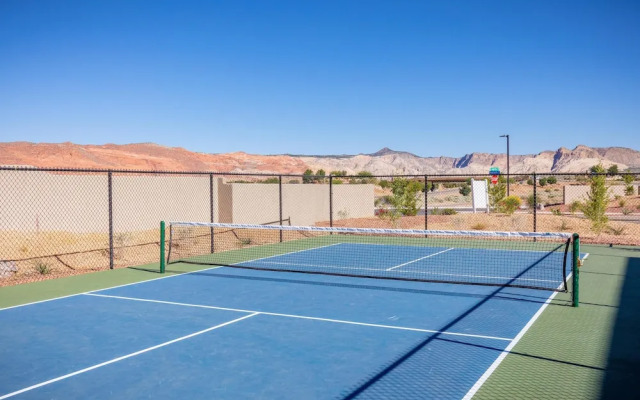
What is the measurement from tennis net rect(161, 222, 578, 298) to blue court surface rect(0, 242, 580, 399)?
123 centimetres

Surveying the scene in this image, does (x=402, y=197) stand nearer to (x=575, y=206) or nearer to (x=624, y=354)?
(x=575, y=206)

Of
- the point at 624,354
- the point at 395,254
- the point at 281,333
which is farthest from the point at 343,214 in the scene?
the point at 624,354

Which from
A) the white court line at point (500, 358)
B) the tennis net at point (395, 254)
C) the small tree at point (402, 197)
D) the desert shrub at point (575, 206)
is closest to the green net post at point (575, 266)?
the tennis net at point (395, 254)

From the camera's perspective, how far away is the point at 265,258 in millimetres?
16859

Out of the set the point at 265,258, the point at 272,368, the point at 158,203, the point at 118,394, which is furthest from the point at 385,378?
the point at 158,203

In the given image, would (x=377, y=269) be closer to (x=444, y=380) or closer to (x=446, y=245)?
(x=446, y=245)

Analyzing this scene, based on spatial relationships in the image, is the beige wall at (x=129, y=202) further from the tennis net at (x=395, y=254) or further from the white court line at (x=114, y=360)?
the white court line at (x=114, y=360)

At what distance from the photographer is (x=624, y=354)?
23.7 ft

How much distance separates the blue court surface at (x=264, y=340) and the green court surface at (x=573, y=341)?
0.32 m

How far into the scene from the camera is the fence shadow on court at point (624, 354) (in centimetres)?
600

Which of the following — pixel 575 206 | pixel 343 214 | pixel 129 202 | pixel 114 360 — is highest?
pixel 129 202

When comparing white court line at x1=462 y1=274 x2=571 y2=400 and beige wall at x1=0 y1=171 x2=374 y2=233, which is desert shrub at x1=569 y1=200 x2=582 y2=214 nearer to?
beige wall at x1=0 y1=171 x2=374 y2=233

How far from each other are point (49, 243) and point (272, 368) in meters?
15.2

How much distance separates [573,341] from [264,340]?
437 centimetres
